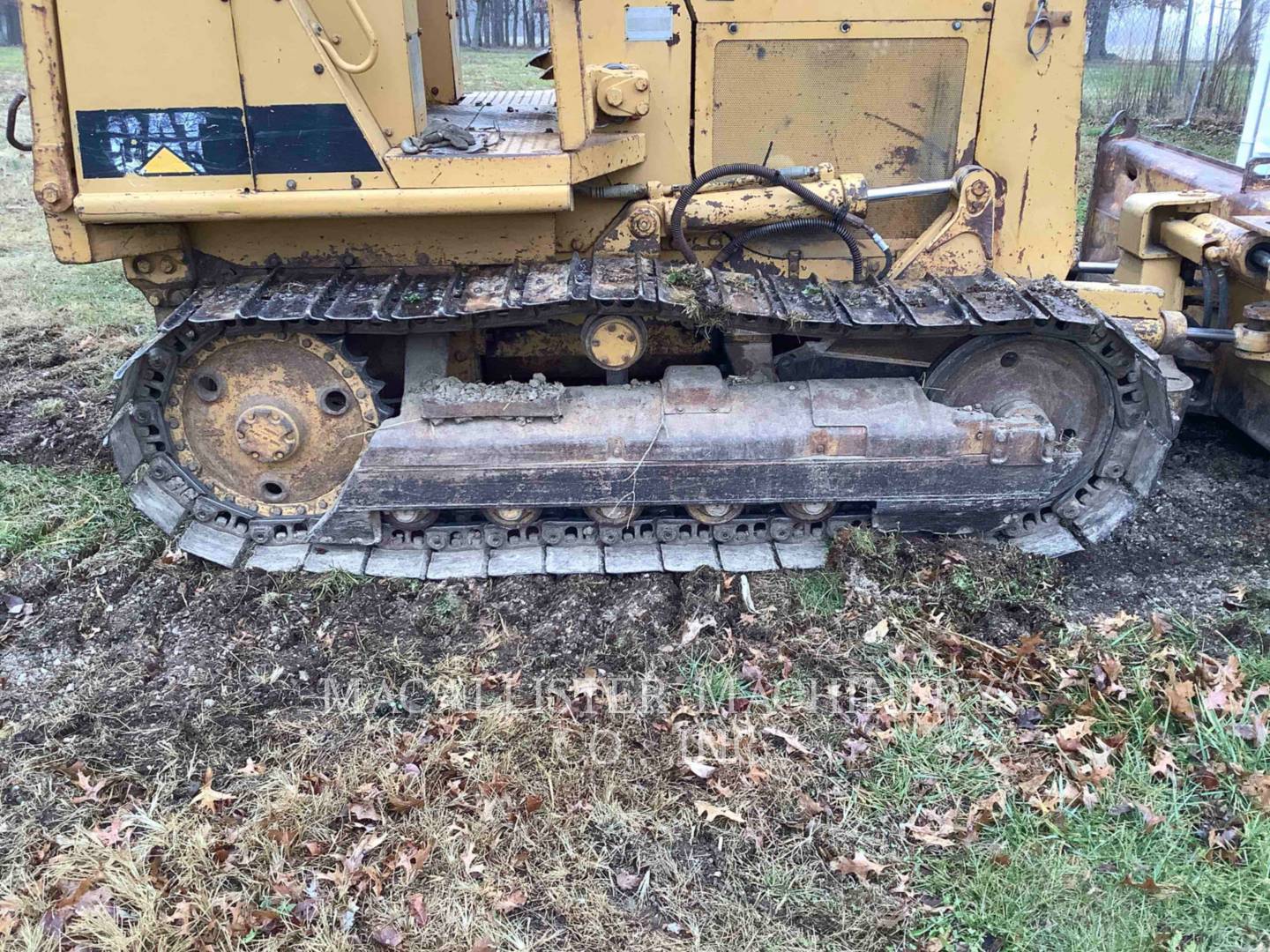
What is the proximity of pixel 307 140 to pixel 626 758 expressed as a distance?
8.68 ft

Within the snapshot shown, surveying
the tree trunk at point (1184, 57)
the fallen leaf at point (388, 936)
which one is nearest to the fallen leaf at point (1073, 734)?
the fallen leaf at point (388, 936)

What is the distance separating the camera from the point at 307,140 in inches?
155

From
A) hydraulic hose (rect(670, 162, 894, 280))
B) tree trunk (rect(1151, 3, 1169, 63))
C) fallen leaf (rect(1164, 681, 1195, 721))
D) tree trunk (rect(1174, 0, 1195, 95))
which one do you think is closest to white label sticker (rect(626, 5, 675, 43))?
hydraulic hose (rect(670, 162, 894, 280))

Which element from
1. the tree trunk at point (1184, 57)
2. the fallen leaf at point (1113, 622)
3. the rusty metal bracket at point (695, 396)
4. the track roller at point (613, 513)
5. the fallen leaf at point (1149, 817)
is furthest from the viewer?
the tree trunk at point (1184, 57)

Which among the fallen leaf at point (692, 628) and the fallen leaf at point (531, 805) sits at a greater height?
the fallen leaf at point (692, 628)

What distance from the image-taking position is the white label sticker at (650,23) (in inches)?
174

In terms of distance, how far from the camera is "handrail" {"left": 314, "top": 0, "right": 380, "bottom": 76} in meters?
3.85

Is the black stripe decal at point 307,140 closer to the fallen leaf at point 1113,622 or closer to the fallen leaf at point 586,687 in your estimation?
the fallen leaf at point 586,687

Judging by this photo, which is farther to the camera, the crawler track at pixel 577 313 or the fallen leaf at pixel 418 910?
the crawler track at pixel 577 313

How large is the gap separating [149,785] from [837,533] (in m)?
2.94

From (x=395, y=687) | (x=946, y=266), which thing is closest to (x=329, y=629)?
(x=395, y=687)

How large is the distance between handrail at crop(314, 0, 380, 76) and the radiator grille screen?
5.00 feet

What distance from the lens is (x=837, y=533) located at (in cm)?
462

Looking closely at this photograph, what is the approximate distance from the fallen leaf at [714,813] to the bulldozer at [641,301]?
56.1 inches
